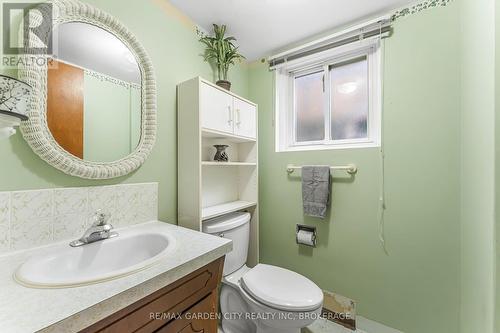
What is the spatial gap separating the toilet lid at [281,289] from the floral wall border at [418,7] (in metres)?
1.76

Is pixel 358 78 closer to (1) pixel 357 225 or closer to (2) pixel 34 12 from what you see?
(1) pixel 357 225

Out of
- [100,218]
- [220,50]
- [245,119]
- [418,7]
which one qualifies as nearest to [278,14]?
[220,50]

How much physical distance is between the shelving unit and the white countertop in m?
0.56

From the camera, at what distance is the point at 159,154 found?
4.18ft

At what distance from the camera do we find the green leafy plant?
1545 mm

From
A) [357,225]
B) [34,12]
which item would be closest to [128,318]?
[34,12]

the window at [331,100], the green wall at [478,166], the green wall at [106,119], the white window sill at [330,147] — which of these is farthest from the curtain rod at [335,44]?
the green wall at [106,119]

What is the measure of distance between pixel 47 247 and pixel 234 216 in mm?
996

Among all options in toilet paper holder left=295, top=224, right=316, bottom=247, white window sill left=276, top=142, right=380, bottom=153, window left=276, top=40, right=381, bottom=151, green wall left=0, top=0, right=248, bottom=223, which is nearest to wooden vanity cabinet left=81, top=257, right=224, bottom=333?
green wall left=0, top=0, right=248, bottom=223

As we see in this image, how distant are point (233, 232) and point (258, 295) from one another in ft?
1.39

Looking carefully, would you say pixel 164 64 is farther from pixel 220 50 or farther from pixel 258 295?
pixel 258 295

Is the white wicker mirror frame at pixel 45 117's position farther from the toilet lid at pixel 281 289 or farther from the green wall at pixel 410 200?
the green wall at pixel 410 200

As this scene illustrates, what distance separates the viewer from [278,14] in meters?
1.42

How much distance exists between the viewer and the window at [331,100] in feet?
5.05
